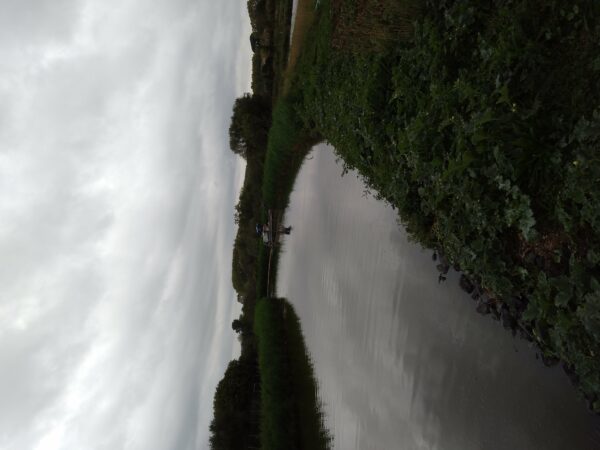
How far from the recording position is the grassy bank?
544cm

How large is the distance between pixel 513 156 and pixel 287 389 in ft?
56.2

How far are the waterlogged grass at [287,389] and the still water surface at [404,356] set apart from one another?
3.71 ft

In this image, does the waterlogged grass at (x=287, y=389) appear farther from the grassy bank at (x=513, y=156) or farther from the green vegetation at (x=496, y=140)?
the grassy bank at (x=513, y=156)

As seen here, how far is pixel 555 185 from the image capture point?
231 inches

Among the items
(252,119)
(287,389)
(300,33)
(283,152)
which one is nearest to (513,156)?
(300,33)

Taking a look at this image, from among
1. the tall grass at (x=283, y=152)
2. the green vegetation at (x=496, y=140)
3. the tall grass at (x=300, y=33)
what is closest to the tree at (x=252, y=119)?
Result: the tall grass at (x=283, y=152)

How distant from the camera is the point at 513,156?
624 centimetres

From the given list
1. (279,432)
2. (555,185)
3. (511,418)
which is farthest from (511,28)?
(279,432)

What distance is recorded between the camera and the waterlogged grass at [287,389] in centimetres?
1859

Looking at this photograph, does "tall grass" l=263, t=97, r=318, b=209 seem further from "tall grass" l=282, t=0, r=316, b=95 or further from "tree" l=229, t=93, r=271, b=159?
"tree" l=229, t=93, r=271, b=159

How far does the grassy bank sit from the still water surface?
0.85 m

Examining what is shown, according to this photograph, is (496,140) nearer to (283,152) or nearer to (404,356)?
(404,356)

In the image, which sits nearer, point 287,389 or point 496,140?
point 496,140

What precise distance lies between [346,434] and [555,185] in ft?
39.0
